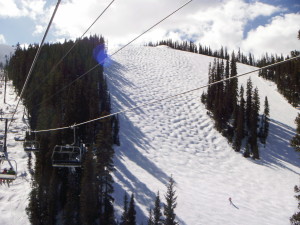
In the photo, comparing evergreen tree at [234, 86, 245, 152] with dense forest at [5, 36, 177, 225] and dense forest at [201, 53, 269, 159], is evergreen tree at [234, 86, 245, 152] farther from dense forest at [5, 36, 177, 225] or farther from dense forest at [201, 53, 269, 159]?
dense forest at [5, 36, 177, 225]

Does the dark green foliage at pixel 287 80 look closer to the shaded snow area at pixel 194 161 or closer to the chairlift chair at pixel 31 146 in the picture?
the shaded snow area at pixel 194 161

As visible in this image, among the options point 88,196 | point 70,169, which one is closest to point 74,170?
point 70,169

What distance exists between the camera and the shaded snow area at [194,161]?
34281mm

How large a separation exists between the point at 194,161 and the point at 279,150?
19.4 meters

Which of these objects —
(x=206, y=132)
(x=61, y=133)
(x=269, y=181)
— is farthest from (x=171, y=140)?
(x=61, y=133)

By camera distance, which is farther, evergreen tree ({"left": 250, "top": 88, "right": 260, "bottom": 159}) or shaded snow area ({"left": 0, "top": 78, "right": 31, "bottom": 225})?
evergreen tree ({"left": 250, "top": 88, "right": 260, "bottom": 159})

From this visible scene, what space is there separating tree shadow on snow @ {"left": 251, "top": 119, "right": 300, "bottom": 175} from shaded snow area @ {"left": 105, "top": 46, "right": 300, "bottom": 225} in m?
0.19

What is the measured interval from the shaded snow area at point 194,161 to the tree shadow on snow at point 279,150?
0.62 ft

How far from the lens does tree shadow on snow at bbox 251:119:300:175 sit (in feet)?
162

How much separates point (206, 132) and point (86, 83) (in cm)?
2898

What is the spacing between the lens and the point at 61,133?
39.0 m

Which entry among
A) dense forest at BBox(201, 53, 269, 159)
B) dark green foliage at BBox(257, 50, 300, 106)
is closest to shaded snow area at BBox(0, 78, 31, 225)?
dense forest at BBox(201, 53, 269, 159)

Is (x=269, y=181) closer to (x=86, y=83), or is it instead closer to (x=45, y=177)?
(x=45, y=177)

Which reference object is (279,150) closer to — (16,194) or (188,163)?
(188,163)
